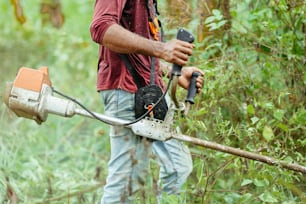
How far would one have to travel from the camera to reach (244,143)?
18.7 feet

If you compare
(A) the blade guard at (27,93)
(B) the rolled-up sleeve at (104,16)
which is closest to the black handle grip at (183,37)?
(B) the rolled-up sleeve at (104,16)

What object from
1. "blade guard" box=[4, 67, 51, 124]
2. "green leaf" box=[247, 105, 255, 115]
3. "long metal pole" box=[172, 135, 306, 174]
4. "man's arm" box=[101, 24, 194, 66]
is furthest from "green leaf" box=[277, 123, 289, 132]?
"blade guard" box=[4, 67, 51, 124]

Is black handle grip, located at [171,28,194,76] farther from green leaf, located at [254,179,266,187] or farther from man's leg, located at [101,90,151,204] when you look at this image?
green leaf, located at [254,179,266,187]

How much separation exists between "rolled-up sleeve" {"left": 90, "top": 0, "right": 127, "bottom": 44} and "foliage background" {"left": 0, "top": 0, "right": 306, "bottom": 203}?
925 mm

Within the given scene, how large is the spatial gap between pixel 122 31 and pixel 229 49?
1853 mm

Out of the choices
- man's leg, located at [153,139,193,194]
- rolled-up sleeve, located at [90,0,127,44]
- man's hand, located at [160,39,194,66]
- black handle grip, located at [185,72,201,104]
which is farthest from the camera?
man's leg, located at [153,139,193,194]

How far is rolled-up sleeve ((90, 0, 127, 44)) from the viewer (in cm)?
444

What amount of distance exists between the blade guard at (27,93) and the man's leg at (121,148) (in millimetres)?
419

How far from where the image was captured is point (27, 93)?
14.8 feet

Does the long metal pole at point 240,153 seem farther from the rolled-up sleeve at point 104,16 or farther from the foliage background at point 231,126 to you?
the rolled-up sleeve at point 104,16

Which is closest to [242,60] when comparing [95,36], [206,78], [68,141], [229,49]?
[229,49]

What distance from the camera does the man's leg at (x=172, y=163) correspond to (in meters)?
5.00

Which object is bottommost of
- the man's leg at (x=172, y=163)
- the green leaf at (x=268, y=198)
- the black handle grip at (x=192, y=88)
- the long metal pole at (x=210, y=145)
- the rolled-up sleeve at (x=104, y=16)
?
the green leaf at (x=268, y=198)

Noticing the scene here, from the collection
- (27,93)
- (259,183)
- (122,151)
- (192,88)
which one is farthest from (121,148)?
(259,183)
